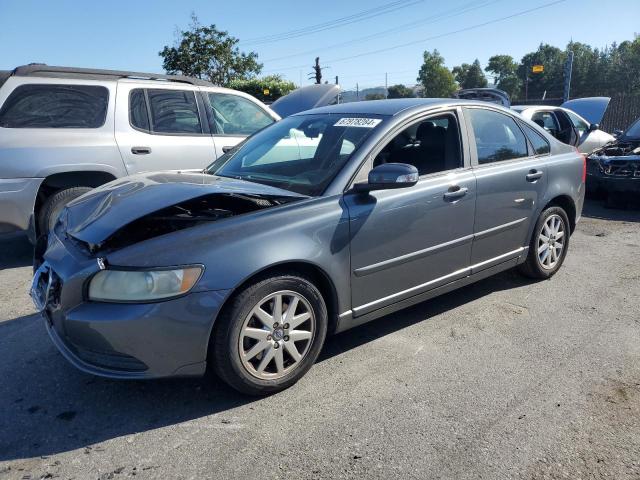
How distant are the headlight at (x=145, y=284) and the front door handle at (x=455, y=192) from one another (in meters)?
1.91

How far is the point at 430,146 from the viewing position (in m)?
3.95

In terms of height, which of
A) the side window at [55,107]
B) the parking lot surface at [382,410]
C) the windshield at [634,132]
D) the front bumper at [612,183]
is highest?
the side window at [55,107]

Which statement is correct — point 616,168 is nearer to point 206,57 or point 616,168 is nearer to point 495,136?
point 495,136

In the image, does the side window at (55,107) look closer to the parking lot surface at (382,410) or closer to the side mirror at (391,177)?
the parking lot surface at (382,410)

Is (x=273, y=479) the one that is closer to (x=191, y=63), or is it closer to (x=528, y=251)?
(x=528, y=251)

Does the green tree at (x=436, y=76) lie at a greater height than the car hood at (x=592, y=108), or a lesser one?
greater

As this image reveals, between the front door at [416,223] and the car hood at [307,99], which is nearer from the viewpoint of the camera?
the front door at [416,223]

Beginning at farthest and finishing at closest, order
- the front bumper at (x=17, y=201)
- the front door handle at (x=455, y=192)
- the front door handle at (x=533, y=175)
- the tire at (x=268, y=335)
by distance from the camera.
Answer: the front bumper at (x=17, y=201)
the front door handle at (x=533, y=175)
the front door handle at (x=455, y=192)
the tire at (x=268, y=335)

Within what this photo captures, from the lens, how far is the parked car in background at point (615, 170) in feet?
25.1

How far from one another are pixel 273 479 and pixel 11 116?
457cm

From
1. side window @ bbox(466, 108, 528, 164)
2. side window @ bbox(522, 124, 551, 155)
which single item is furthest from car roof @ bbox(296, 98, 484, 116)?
side window @ bbox(522, 124, 551, 155)

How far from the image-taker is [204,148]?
6.29 meters

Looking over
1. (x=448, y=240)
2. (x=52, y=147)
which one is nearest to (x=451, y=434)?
(x=448, y=240)

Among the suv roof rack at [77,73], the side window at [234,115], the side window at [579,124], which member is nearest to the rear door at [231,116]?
the side window at [234,115]
